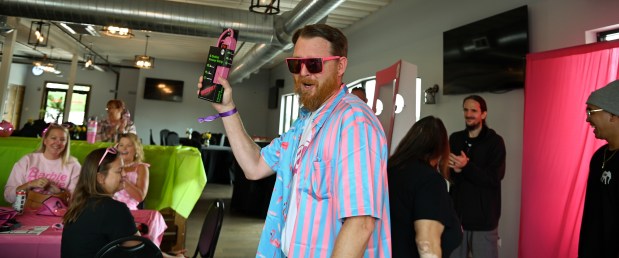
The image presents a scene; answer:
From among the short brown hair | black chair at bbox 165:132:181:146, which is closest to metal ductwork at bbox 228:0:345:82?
black chair at bbox 165:132:181:146

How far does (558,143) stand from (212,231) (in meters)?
2.68

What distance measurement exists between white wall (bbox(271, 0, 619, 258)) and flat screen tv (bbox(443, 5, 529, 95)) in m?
0.12

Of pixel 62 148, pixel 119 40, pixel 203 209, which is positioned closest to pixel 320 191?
pixel 62 148

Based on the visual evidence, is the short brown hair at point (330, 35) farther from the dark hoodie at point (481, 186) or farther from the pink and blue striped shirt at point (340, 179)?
the dark hoodie at point (481, 186)

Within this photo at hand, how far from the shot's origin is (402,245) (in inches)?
62.6

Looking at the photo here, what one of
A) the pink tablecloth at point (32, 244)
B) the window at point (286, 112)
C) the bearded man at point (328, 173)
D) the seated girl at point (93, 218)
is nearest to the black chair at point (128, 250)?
the seated girl at point (93, 218)

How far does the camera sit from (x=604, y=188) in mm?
1735

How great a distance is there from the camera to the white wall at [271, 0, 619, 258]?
3254 mm

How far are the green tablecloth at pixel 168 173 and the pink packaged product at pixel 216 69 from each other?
309 cm

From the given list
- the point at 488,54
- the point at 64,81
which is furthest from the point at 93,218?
the point at 64,81

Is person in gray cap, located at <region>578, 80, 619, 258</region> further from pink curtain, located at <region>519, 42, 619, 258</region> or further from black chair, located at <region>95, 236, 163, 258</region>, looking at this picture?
black chair, located at <region>95, 236, 163, 258</region>

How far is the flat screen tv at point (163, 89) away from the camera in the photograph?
43.5ft

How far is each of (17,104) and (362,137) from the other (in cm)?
1805

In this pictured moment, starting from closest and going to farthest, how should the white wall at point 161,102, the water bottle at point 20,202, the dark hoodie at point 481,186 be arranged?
1. the water bottle at point 20,202
2. the dark hoodie at point 481,186
3. the white wall at point 161,102
